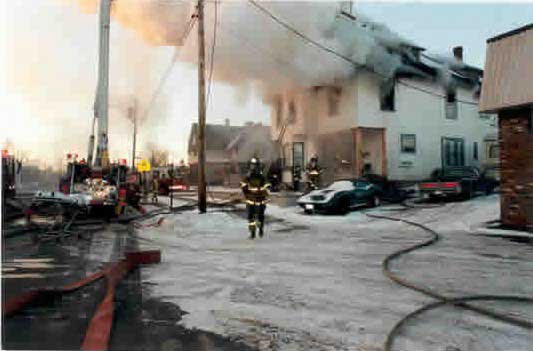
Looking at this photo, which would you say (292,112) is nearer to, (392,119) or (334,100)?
(334,100)

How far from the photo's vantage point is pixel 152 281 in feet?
17.5

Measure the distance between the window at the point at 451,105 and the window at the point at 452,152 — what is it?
3.76ft

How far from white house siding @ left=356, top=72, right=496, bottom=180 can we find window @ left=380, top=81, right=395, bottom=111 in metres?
0.21

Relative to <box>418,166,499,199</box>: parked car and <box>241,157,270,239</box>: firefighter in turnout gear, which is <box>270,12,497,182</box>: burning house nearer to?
<box>418,166,499,199</box>: parked car

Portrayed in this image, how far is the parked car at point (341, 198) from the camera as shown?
13.5 meters

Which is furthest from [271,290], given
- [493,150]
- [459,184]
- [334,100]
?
[493,150]

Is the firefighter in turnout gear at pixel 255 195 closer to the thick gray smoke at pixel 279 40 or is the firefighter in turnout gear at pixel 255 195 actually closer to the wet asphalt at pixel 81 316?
the wet asphalt at pixel 81 316

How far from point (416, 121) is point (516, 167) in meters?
10.9

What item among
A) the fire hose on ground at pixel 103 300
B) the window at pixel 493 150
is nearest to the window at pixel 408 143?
the window at pixel 493 150

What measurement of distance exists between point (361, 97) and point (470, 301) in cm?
1551

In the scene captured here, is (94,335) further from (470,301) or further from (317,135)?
(317,135)

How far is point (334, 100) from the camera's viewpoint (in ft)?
66.4

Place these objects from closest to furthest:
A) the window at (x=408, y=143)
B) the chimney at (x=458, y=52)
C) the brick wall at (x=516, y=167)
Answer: the brick wall at (x=516, y=167)
the window at (x=408, y=143)
the chimney at (x=458, y=52)

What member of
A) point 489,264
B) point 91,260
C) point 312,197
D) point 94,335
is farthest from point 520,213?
point 94,335
